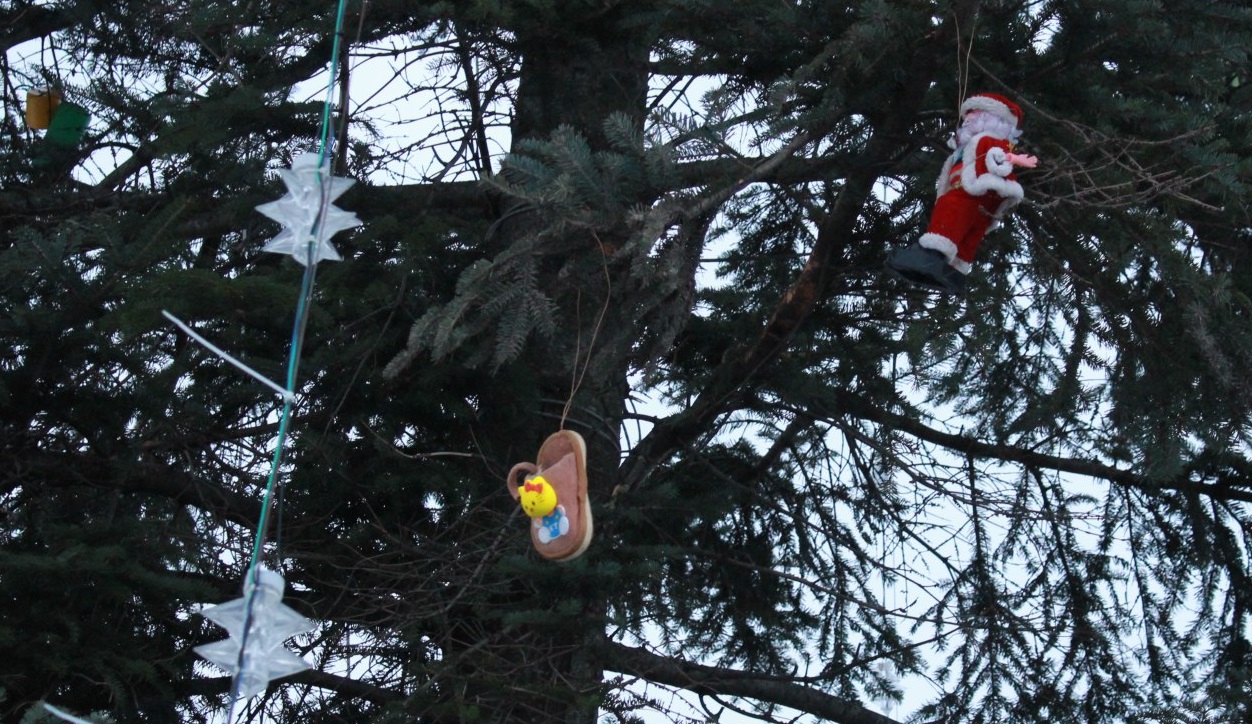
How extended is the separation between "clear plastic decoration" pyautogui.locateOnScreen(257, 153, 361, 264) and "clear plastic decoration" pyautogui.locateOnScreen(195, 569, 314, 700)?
0.64 metres

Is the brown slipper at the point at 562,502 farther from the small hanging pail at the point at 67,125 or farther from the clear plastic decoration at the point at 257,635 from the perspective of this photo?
the small hanging pail at the point at 67,125

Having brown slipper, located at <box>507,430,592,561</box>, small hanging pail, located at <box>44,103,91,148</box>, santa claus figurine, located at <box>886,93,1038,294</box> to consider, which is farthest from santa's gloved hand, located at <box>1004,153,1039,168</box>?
small hanging pail, located at <box>44,103,91,148</box>

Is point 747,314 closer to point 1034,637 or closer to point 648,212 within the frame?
point 1034,637

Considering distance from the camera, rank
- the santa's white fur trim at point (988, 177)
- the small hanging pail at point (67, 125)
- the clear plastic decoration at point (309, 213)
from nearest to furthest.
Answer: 1. the clear plastic decoration at point (309, 213)
2. the santa's white fur trim at point (988, 177)
3. the small hanging pail at point (67, 125)

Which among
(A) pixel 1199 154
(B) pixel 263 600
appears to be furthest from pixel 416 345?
(A) pixel 1199 154

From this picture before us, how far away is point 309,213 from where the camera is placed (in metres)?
3.12

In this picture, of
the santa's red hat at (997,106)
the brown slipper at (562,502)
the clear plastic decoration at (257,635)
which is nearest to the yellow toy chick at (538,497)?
the brown slipper at (562,502)

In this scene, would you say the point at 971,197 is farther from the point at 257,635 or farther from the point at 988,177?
the point at 257,635

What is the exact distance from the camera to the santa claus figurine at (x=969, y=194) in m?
3.68

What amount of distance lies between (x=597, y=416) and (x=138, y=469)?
1.53m

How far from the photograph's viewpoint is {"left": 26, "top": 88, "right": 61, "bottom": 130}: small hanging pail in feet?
18.1

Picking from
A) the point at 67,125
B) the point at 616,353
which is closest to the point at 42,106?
the point at 67,125

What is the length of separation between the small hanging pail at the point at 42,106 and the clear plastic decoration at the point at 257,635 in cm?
311

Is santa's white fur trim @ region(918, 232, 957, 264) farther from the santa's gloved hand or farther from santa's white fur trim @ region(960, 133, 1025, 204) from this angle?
the santa's gloved hand
